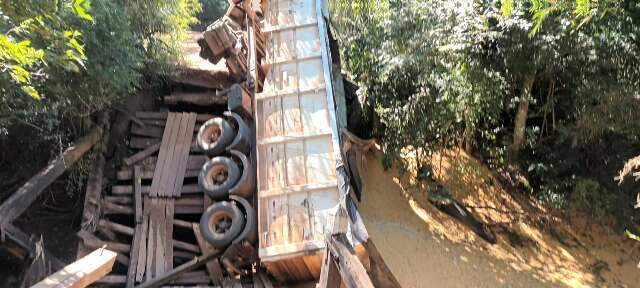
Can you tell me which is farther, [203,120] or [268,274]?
[203,120]

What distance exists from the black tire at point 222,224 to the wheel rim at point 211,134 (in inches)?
50.9

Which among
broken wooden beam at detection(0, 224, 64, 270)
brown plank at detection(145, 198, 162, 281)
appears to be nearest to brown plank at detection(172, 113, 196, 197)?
brown plank at detection(145, 198, 162, 281)

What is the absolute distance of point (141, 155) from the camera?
812cm

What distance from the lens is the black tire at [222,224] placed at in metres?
5.97

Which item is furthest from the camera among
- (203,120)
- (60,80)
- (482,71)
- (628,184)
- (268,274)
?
(203,120)

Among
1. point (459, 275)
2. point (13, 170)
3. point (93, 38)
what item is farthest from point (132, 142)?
point (459, 275)

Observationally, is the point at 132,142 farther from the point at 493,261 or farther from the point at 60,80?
the point at 493,261

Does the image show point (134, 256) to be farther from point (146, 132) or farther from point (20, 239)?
point (146, 132)

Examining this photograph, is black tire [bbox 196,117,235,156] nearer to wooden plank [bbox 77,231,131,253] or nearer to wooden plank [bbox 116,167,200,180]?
wooden plank [bbox 116,167,200,180]

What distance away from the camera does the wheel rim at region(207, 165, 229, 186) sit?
6582 millimetres

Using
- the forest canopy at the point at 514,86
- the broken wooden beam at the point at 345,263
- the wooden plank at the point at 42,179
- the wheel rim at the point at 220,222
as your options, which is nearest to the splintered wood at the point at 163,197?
the wooden plank at the point at 42,179

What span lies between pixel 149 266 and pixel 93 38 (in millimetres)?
3435

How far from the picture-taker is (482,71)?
7383 mm

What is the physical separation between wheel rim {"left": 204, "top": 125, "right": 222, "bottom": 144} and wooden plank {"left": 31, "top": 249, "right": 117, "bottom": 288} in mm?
3223
